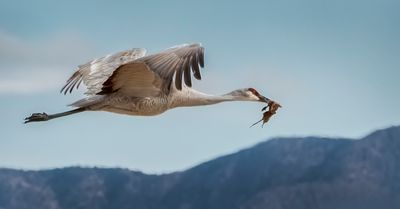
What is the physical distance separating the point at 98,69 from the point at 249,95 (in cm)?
246

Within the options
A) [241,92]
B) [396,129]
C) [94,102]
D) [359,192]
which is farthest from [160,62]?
[396,129]

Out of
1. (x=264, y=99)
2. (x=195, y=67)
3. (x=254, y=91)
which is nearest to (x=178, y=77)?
(x=195, y=67)

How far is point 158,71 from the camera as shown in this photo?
1025 cm

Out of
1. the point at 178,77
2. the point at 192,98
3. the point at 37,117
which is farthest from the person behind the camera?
the point at 37,117

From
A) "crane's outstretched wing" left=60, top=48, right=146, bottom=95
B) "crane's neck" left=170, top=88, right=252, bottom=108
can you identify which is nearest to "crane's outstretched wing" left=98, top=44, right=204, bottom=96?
"crane's neck" left=170, top=88, right=252, bottom=108

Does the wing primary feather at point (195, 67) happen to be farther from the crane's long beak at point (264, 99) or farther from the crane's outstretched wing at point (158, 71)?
the crane's long beak at point (264, 99)

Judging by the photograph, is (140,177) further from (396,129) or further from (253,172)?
(396,129)

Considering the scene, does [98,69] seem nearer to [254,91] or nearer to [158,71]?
[254,91]

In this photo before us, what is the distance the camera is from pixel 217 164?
58312 mm

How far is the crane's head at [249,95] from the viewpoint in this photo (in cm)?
1349

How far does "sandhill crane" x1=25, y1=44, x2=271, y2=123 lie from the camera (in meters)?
10.3

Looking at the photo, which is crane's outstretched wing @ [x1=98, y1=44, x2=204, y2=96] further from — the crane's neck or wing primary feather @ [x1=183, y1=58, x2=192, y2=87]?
the crane's neck

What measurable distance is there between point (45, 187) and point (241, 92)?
40.6m

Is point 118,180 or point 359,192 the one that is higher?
point 118,180
